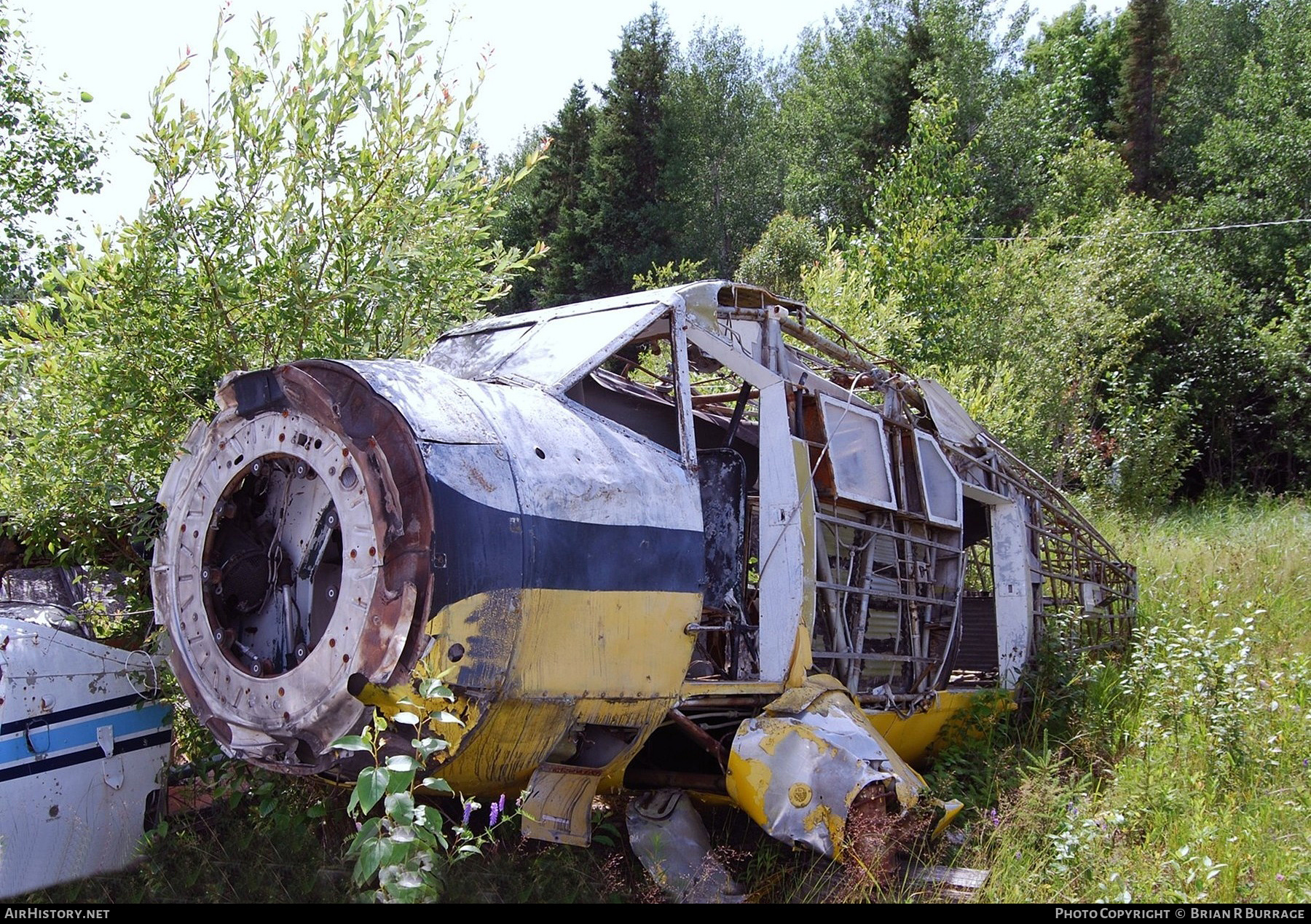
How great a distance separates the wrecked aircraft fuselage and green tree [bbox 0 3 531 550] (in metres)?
1.22

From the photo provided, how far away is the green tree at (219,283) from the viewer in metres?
6.18

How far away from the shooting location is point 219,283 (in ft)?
20.2

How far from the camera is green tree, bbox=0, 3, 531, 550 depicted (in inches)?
243

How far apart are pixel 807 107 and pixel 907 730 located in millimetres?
36240

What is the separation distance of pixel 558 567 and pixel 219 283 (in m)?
Result: 3.41

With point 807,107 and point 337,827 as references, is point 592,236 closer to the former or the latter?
point 807,107

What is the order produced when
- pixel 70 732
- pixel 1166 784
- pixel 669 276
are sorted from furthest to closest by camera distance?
pixel 669 276, pixel 1166 784, pixel 70 732

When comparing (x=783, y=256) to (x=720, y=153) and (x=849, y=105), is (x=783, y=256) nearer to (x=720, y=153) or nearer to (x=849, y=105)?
(x=849, y=105)

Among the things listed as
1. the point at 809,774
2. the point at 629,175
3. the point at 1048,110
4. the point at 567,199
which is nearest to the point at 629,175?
the point at 629,175

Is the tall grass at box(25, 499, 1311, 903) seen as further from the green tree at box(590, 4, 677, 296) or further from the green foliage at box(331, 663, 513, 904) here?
the green tree at box(590, 4, 677, 296)

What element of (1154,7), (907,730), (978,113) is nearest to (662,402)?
(907,730)

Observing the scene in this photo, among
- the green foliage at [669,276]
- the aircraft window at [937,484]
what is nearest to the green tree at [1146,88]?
the green foliage at [669,276]

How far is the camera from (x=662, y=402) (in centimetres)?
600

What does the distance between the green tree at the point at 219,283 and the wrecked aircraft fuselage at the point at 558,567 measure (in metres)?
1.22
